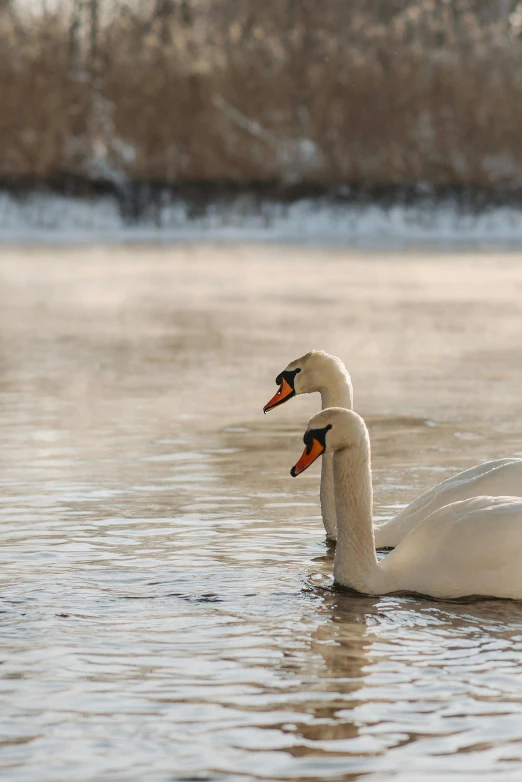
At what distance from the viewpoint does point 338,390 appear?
25.2 ft

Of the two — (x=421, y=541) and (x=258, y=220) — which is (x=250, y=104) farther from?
(x=421, y=541)

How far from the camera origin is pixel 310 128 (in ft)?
207

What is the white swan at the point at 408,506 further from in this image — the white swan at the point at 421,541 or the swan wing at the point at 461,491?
the white swan at the point at 421,541

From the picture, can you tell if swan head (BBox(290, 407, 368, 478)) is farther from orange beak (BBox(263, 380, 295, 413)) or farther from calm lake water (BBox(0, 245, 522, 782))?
orange beak (BBox(263, 380, 295, 413))

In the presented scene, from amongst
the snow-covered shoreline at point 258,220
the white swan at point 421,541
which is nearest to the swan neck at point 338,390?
the white swan at point 421,541

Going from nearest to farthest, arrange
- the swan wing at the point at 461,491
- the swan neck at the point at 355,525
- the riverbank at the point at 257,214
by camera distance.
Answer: the swan neck at the point at 355,525 < the swan wing at the point at 461,491 < the riverbank at the point at 257,214

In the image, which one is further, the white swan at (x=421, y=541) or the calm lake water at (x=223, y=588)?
the white swan at (x=421, y=541)

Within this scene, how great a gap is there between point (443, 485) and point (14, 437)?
4.11 metres

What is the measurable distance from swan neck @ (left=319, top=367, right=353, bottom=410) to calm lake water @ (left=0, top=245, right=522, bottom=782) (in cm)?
56

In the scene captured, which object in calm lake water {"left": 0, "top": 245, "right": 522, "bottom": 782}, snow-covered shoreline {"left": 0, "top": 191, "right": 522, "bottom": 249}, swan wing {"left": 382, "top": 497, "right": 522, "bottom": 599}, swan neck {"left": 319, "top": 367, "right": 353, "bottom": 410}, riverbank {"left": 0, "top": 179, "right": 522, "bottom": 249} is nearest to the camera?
calm lake water {"left": 0, "top": 245, "right": 522, "bottom": 782}

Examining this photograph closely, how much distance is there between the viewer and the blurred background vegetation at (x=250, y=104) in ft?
195

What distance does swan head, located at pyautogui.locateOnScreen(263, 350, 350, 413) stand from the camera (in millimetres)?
7691

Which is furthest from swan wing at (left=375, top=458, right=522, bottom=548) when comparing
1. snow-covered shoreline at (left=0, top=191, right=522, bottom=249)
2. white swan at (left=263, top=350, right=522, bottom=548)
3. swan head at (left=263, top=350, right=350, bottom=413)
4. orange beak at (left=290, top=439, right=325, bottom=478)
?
snow-covered shoreline at (left=0, top=191, right=522, bottom=249)

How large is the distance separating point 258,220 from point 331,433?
41.0 metres
